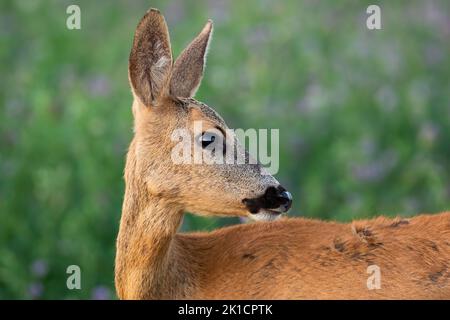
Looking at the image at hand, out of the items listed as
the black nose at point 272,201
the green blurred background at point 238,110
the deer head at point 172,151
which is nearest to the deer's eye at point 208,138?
the deer head at point 172,151

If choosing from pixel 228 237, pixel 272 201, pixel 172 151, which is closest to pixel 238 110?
pixel 228 237

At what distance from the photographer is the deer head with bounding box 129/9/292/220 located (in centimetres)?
495

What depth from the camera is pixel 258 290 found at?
499 cm

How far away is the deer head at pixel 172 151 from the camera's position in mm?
4945

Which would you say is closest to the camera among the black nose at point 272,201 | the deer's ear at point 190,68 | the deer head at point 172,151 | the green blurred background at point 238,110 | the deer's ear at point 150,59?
the black nose at point 272,201

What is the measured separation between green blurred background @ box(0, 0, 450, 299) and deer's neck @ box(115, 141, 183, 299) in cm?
194

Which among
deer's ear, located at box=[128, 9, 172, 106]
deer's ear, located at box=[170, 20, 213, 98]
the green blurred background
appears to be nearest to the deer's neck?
deer's ear, located at box=[128, 9, 172, 106]

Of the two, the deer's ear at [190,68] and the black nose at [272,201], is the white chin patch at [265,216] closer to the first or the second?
the black nose at [272,201]

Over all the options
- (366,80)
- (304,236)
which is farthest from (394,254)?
(366,80)

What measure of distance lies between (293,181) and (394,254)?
382 cm

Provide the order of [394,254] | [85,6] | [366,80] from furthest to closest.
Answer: [85,6] → [366,80] → [394,254]

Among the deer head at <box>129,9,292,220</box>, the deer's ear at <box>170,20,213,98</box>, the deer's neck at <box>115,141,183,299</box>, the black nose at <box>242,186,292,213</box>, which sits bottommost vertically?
the deer's neck at <box>115,141,183,299</box>

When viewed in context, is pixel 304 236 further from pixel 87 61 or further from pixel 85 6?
pixel 85 6

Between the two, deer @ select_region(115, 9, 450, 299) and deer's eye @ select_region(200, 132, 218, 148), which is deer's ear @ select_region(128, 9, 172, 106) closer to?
deer @ select_region(115, 9, 450, 299)
